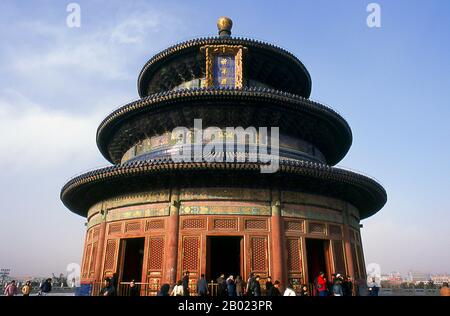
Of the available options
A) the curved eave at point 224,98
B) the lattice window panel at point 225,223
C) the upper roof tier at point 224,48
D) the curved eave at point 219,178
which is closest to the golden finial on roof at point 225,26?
the upper roof tier at point 224,48

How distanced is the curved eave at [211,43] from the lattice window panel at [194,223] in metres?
10.7

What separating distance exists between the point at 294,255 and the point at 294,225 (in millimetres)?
1289

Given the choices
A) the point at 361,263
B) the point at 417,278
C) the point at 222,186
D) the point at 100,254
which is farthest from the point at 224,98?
the point at 417,278

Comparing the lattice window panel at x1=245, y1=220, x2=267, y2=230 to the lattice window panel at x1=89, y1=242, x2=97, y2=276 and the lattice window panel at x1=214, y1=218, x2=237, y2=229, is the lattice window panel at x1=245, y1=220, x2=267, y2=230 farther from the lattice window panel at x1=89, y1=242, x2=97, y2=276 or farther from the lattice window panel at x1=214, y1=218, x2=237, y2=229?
the lattice window panel at x1=89, y1=242, x2=97, y2=276

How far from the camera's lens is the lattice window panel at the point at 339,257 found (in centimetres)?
1694

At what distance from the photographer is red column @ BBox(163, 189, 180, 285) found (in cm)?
1508

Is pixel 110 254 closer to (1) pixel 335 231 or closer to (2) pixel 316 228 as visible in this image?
(2) pixel 316 228

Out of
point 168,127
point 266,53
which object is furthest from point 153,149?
point 266,53

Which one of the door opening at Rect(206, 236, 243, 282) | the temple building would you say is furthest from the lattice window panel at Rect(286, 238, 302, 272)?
the door opening at Rect(206, 236, 243, 282)

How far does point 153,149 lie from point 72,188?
4425 millimetres

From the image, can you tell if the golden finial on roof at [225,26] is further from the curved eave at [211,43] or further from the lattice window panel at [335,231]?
the lattice window panel at [335,231]

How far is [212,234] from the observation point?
51.2 feet

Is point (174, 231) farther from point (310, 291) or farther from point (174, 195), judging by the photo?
point (310, 291)

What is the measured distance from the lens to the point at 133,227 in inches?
665
